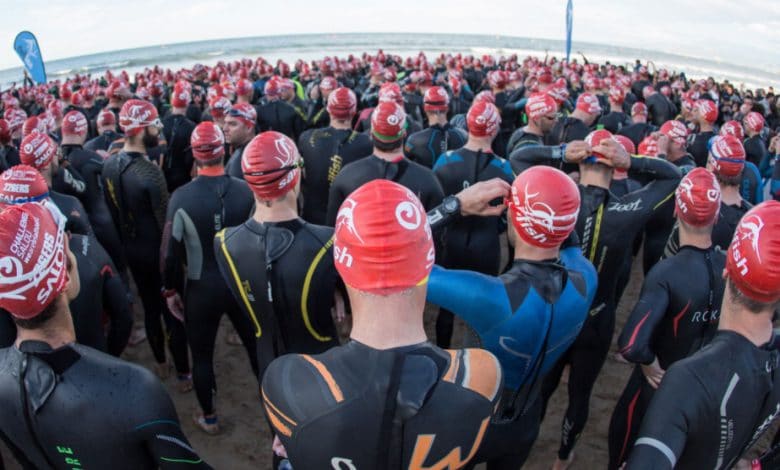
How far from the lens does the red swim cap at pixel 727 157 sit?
12.6ft

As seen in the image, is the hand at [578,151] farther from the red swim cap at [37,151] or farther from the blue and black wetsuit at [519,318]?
the red swim cap at [37,151]

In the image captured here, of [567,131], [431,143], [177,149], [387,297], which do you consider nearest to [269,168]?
[387,297]

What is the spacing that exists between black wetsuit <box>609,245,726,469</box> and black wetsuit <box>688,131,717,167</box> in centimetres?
493

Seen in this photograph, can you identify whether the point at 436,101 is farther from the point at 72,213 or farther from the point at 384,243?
the point at 384,243

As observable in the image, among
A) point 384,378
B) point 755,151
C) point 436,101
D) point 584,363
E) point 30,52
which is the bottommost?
point 584,363

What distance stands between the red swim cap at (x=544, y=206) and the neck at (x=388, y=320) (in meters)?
1.02

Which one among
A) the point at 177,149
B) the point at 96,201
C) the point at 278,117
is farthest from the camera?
the point at 278,117

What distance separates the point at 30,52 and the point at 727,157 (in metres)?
17.8

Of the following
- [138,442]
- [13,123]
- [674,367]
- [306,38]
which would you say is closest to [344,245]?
[138,442]

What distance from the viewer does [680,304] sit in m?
2.77

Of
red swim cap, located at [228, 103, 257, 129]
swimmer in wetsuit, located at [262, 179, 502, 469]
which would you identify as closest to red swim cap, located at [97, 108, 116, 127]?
red swim cap, located at [228, 103, 257, 129]

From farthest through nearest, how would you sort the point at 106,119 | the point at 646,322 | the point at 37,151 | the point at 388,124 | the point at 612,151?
the point at 106,119 → the point at 388,124 → the point at 37,151 → the point at 612,151 → the point at 646,322

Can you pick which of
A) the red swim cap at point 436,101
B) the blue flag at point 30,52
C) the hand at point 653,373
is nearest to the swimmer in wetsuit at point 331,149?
the red swim cap at point 436,101

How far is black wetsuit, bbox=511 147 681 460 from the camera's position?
3557 mm
